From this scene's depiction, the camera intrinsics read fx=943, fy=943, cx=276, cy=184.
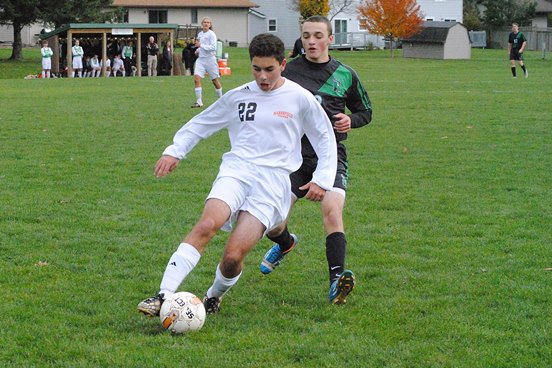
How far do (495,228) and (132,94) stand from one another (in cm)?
1904

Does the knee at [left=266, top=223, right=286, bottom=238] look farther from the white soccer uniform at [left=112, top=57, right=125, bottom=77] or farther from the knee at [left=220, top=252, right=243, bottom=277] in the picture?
the white soccer uniform at [left=112, top=57, right=125, bottom=77]

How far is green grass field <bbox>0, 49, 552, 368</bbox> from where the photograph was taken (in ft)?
17.6

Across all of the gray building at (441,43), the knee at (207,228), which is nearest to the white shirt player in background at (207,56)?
the knee at (207,228)

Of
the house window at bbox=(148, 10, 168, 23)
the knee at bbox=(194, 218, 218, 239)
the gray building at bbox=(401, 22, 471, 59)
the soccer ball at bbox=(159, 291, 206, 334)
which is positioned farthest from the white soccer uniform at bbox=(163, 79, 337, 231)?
the house window at bbox=(148, 10, 168, 23)

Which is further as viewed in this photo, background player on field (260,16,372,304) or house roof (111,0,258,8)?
house roof (111,0,258,8)

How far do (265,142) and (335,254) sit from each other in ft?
3.25

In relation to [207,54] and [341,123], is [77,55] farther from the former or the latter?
[341,123]

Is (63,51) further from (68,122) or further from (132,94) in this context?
(68,122)

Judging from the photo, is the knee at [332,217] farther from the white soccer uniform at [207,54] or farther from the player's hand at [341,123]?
the white soccer uniform at [207,54]

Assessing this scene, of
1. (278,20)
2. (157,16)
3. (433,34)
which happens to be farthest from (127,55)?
(278,20)

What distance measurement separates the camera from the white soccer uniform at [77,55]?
41.2 m

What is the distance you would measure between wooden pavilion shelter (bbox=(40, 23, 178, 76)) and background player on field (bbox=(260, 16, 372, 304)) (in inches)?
1404

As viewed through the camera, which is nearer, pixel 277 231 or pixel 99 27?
pixel 277 231

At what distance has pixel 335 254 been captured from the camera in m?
6.61
